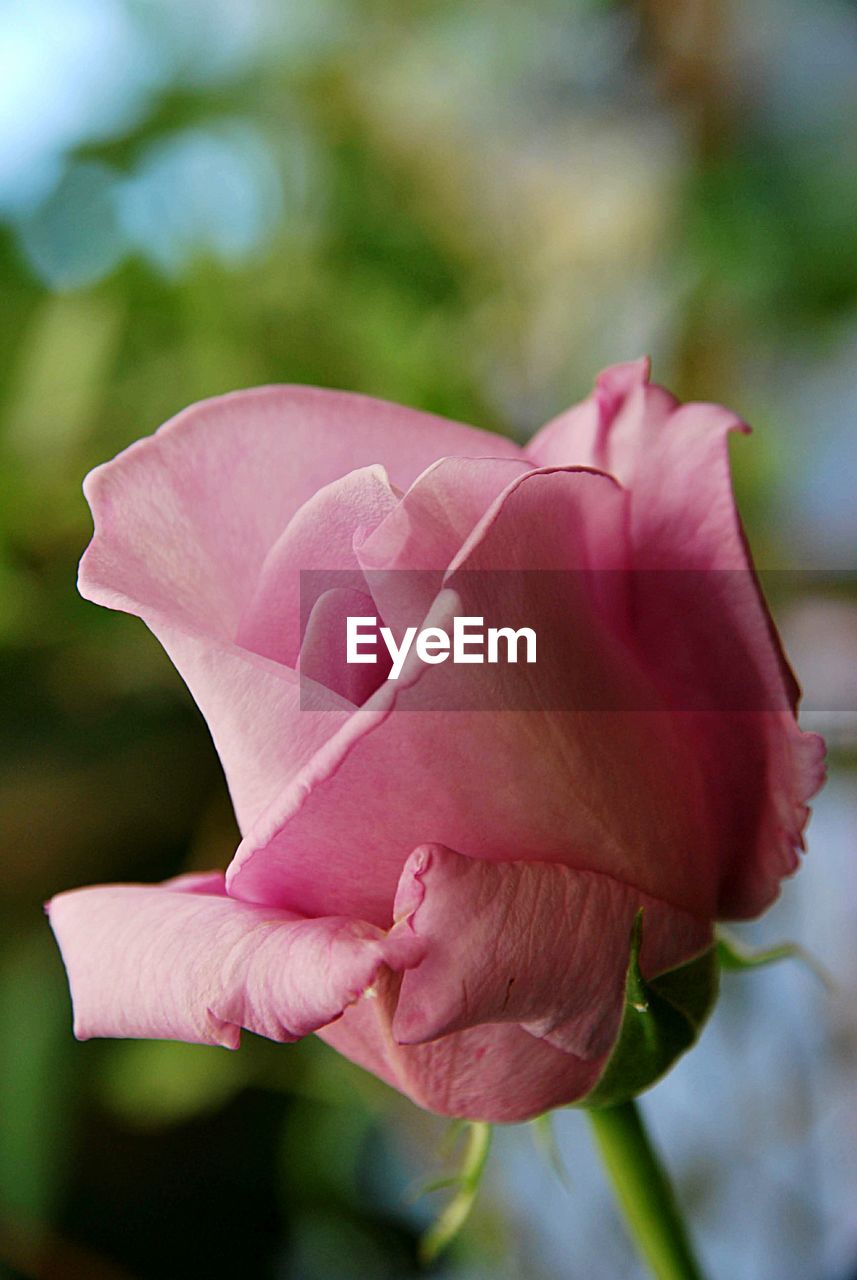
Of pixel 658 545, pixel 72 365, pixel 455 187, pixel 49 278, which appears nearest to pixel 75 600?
pixel 72 365

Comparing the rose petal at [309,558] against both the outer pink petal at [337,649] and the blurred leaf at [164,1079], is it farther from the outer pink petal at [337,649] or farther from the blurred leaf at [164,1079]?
the blurred leaf at [164,1079]

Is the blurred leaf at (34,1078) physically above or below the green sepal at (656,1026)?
below

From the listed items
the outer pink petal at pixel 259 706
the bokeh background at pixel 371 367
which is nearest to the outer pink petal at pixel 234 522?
the outer pink petal at pixel 259 706

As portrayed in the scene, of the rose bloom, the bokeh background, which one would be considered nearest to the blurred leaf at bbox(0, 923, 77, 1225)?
the bokeh background

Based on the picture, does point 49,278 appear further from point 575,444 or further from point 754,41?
point 575,444

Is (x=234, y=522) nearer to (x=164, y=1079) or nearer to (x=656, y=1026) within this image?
(x=656, y=1026)

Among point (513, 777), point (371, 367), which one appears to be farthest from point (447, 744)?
point (371, 367)

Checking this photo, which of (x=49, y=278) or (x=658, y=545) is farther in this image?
(x=49, y=278)
